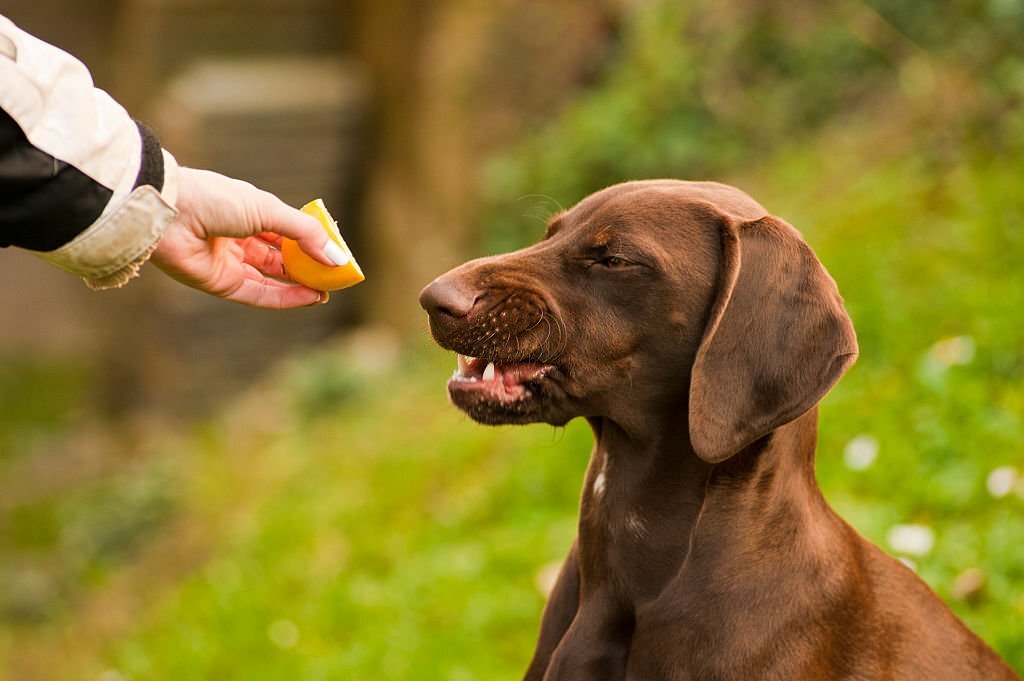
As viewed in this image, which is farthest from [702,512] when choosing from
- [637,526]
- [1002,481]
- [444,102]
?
[444,102]

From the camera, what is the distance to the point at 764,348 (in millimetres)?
2988

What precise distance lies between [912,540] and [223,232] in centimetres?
306

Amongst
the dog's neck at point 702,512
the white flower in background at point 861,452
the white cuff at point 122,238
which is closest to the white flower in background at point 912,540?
the white flower in background at point 861,452

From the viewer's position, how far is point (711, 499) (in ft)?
10.2

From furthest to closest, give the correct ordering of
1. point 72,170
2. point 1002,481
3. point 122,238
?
point 1002,481 → point 122,238 → point 72,170

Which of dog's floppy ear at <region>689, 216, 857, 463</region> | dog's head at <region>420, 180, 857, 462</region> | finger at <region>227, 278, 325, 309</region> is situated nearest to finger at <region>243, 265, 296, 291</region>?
finger at <region>227, 278, 325, 309</region>

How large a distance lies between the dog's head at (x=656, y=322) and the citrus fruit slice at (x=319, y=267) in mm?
272

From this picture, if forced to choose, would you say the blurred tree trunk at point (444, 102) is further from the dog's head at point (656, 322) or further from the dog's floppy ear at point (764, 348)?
the dog's floppy ear at point (764, 348)

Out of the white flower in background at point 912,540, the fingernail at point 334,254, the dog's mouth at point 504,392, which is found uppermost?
the fingernail at point 334,254

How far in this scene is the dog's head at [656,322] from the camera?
9.74ft

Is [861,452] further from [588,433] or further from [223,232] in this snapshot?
[223,232]

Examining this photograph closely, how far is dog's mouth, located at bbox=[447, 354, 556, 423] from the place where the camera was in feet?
10.5

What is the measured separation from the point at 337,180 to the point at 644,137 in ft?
16.9

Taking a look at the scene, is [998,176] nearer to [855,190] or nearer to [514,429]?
[855,190]
